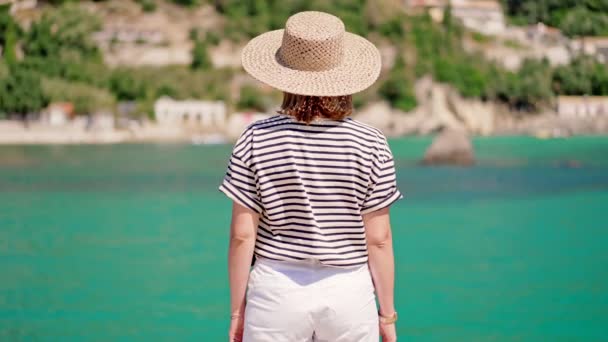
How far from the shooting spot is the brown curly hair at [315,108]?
7.00ft

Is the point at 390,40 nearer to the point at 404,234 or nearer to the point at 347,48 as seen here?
the point at 404,234

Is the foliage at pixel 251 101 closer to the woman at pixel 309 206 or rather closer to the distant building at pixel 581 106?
the distant building at pixel 581 106

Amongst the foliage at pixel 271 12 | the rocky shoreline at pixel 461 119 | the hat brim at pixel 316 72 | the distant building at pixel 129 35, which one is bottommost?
the rocky shoreline at pixel 461 119

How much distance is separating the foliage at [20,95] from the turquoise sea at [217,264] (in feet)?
112

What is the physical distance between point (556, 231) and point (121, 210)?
21.1 ft

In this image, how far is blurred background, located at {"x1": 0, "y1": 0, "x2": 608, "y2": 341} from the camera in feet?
20.5

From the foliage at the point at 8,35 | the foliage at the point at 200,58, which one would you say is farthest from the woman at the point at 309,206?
the foliage at the point at 200,58

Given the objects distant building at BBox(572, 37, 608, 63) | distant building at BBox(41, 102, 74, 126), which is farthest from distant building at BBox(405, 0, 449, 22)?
distant building at BBox(41, 102, 74, 126)

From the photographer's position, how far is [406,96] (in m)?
62.4

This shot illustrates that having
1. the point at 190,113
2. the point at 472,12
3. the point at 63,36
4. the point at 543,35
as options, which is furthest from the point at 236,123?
the point at 543,35

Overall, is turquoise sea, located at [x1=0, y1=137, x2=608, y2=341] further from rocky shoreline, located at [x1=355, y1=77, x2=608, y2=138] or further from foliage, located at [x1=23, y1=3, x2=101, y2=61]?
foliage, located at [x1=23, y1=3, x2=101, y2=61]

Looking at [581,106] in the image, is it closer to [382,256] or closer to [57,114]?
[57,114]

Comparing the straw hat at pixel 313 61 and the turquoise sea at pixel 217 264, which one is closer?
the straw hat at pixel 313 61

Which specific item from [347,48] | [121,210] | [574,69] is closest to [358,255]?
[347,48]
